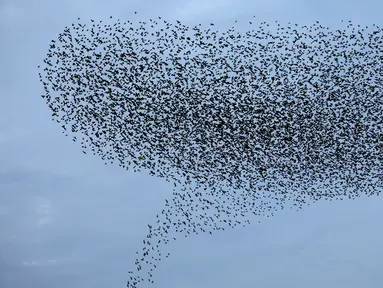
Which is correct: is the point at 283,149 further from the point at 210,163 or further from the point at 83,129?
the point at 83,129

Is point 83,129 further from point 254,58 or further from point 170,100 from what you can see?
point 254,58

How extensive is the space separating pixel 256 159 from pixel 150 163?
7076 mm

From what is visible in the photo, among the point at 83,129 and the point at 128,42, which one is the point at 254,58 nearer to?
the point at 128,42

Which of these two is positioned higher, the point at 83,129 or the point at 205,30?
the point at 205,30

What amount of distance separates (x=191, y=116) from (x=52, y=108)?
28.2 feet

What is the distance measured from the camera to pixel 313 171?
40.8 m

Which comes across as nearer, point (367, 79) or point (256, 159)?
point (367, 79)

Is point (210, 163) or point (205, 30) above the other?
point (205, 30)

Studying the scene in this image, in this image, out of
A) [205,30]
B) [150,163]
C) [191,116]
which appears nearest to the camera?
[205,30]

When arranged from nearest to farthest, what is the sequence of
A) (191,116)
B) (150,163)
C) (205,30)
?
1. (205,30)
2. (191,116)
3. (150,163)

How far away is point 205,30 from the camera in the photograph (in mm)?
35094

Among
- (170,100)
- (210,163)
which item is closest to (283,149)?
(210,163)

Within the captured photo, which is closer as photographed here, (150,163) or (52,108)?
(52,108)

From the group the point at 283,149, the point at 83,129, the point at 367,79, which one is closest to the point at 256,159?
the point at 283,149
